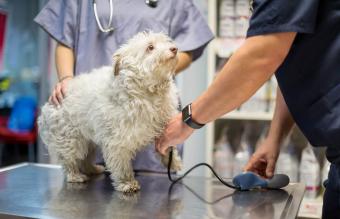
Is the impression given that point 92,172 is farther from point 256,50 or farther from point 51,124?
point 256,50

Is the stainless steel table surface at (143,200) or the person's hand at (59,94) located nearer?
the stainless steel table surface at (143,200)

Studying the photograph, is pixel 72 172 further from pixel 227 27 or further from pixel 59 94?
pixel 227 27

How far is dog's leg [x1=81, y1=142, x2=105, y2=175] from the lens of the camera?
48.1 inches

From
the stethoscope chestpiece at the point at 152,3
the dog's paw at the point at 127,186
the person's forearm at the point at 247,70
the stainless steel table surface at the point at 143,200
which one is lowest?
the stainless steel table surface at the point at 143,200

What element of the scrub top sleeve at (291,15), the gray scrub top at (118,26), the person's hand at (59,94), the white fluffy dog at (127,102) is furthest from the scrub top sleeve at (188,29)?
the scrub top sleeve at (291,15)

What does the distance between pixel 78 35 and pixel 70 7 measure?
0.28ft

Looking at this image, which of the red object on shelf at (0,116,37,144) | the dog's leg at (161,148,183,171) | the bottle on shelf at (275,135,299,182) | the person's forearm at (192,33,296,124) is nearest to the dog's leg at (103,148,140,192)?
the dog's leg at (161,148,183,171)

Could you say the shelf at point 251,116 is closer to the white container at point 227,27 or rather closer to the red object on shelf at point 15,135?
the white container at point 227,27

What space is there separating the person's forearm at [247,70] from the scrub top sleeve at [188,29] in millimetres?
459

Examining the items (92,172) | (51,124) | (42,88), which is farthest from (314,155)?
(42,88)

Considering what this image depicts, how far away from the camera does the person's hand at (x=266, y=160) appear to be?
3.68 feet

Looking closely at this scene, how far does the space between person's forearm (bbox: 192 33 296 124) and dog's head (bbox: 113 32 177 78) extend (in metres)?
0.17

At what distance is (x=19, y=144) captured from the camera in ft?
10.3

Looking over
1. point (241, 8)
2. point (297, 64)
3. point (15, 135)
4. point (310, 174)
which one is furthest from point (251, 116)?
point (15, 135)
